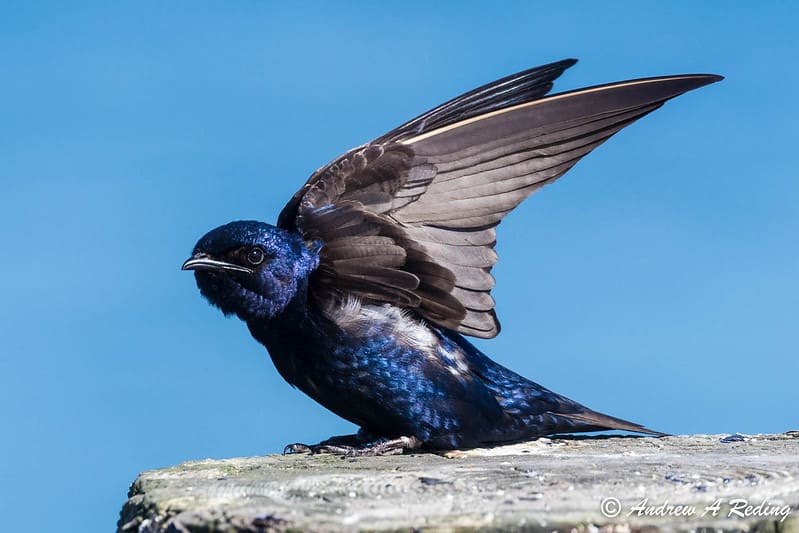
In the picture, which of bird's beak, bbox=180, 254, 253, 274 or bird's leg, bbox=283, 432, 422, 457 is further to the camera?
bird's beak, bbox=180, 254, 253, 274

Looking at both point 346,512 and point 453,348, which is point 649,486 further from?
point 453,348

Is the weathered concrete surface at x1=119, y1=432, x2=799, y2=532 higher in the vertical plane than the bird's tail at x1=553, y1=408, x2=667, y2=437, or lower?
lower

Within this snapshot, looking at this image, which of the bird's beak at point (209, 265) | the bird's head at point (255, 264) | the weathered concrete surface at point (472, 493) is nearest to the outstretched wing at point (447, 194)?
the bird's head at point (255, 264)

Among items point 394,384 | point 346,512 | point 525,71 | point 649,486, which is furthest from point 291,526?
A: point 525,71

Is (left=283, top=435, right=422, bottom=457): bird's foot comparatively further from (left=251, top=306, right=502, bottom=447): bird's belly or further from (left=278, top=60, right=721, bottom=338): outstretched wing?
(left=278, top=60, right=721, bottom=338): outstretched wing

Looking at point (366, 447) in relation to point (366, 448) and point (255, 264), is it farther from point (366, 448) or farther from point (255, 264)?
point (255, 264)

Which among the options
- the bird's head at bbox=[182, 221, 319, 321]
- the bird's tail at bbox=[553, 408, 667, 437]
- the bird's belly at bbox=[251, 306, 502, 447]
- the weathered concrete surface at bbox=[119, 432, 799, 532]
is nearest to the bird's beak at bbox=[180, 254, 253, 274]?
the bird's head at bbox=[182, 221, 319, 321]

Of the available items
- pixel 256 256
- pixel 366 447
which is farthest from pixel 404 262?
pixel 366 447

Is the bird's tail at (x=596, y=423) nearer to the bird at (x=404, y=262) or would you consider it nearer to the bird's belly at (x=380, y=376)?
the bird at (x=404, y=262)
